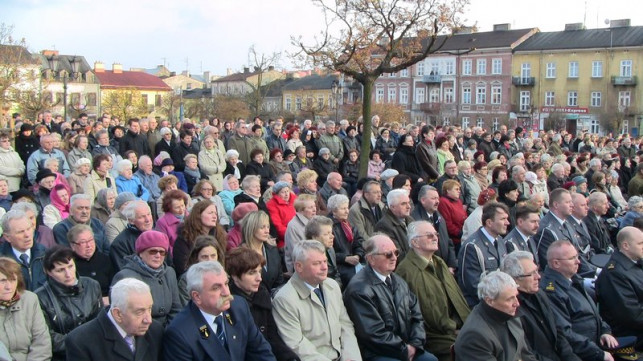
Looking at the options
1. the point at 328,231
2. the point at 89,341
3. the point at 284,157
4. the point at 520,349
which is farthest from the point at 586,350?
the point at 284,157

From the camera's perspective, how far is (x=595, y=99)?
189 feet

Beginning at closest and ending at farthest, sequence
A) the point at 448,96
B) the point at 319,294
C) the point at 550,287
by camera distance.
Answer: the point at 319,294, the point at 550,287, the point at 448,96

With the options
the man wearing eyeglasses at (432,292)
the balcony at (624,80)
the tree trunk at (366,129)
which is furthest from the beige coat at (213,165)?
the balcony at (624,80)

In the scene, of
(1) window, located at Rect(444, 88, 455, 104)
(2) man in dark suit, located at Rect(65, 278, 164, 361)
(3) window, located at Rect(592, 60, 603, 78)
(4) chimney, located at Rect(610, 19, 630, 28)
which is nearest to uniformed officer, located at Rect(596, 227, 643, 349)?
(2) man in dark suit, located at Rect(65, 278, 164, 361)

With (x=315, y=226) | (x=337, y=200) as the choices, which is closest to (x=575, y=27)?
(x=337, y=200)

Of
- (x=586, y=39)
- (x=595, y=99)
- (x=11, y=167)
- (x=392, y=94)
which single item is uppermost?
(x=586, y=39)

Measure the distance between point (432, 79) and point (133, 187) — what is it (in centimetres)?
5767

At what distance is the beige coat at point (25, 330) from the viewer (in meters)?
4.73

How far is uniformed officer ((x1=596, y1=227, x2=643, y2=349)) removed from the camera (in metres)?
6.45

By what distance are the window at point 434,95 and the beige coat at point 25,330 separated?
6242 cm

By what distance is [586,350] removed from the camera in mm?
5895

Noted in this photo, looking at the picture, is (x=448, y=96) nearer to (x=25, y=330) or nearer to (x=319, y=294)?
(x=319, y=294)

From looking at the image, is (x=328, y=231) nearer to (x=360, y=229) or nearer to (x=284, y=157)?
(x=360, y=229)

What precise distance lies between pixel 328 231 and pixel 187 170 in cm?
534
